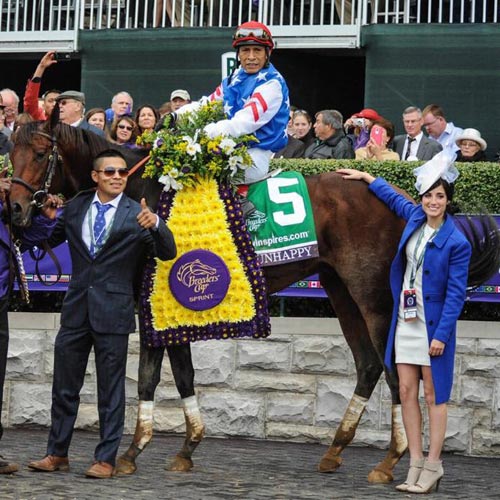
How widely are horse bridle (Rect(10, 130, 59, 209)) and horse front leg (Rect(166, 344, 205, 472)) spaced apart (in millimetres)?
1416

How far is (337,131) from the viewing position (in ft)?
45.7

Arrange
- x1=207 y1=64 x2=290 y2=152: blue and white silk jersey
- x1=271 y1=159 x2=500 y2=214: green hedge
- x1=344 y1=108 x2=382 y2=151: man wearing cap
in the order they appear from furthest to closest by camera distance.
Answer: x1=344 y1=108 x2=382 y2=151: man wearing cap
x1=271 y1=159 x2=500 y2=214: green hedge
x1=207 y1=64 x2=290 y2=152: blue and white silk jersey

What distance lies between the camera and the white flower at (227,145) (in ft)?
30.8

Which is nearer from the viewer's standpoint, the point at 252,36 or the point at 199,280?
the point at 199,280

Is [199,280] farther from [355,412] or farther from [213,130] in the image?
[355,412]

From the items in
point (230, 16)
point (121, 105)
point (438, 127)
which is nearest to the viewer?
point (438, 127)

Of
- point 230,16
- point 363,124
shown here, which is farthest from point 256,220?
→ point 230,16

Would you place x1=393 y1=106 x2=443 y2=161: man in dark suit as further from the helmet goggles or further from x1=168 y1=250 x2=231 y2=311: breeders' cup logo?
x1=168 y1=250 x2=231 y2=311: breeders' cup logo

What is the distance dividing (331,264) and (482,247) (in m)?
1.07

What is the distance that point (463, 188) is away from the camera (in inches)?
458

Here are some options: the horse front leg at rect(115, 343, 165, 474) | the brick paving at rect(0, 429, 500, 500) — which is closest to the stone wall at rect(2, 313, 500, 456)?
Result: the brick paving at rect(0, 429, 500, 500)

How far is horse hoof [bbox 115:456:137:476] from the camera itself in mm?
9023

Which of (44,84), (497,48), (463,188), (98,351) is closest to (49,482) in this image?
(98,351)

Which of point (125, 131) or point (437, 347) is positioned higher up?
point (125, 131)
